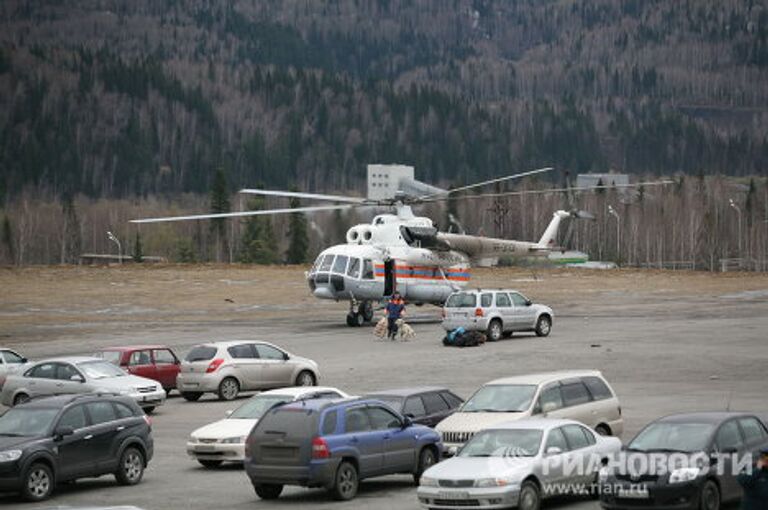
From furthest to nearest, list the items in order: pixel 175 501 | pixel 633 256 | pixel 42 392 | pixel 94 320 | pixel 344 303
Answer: pixel 633 256 → pixel 344 303 → pixel 94 320 → pixel 42 392 → pixel 175 501

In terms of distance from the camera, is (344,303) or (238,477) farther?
(344,303)

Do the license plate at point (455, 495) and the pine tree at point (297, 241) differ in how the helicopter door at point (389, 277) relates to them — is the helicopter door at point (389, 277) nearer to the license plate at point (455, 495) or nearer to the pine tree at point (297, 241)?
the license plate at point (455, 495)

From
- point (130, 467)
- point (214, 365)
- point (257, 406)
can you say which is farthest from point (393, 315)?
point (130, 467)

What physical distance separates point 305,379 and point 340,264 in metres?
18.8

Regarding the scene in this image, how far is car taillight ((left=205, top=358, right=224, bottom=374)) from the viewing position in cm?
3316

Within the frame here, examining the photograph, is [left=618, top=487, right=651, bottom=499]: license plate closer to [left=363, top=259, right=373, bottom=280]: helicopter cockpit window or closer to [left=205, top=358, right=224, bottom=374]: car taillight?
[left=205, top=358, right=224, bottom=374]: car taillight

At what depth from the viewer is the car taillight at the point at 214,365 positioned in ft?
109

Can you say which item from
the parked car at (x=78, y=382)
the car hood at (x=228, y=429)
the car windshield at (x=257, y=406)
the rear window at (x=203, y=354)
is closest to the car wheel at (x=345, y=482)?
the car hood at (x=228, y=429)

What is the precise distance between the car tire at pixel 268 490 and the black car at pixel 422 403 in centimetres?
302

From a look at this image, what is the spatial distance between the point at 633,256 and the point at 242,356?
141 meters

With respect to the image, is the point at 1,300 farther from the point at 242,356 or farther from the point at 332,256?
the point at 242,356

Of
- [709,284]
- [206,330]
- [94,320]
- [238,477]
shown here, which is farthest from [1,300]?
[238,477]

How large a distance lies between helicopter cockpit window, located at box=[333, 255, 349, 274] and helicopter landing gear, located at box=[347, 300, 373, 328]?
1844 millimetres

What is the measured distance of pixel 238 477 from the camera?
23016 mm
